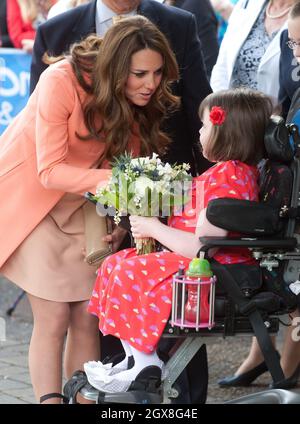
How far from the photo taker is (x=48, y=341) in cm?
472

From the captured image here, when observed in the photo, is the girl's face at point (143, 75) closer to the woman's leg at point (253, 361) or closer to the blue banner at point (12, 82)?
the woman's leg at point (253, 361)

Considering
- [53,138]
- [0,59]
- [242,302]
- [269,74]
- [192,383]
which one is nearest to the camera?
[242,302]

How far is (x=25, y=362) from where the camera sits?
629cm

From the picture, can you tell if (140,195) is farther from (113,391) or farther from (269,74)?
(269,74)

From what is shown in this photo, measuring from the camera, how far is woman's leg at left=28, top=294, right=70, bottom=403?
472cm

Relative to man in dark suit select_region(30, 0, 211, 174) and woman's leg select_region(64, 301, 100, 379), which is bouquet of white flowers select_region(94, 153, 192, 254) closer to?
woman's leg select_region(64, 301, 100, 379)

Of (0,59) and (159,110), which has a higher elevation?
(159,110)

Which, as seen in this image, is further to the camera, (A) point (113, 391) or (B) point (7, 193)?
(B) point (7, 193)

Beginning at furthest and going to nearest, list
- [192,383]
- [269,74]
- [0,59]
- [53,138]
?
[0,59] < [269,74] < [192,383] < [53,138]

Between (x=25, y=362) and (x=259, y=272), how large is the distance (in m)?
2.37

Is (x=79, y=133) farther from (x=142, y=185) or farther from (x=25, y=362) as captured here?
(x=25, y=362)

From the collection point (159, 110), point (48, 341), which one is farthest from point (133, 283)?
point (159, 110)

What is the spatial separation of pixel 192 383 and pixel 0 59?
14.1 feet

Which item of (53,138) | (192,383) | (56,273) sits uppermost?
(53,138)
